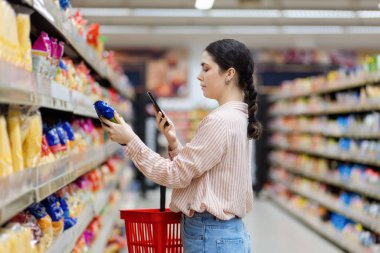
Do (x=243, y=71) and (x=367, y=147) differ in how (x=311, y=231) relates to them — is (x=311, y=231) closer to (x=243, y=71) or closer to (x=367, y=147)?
(x=367, y=147)

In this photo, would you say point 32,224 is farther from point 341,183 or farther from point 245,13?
point 245,13

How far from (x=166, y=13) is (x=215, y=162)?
10.1m

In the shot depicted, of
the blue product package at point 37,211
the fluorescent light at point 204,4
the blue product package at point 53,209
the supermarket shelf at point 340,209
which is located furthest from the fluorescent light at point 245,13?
the blue product package at point 37,211

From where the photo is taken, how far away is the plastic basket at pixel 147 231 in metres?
2.24

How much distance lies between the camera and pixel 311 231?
25.8 ft

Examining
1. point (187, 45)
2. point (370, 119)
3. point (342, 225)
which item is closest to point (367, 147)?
point (370, 119)

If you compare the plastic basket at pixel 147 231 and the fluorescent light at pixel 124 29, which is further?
the fluorescent light at pixel 124 29

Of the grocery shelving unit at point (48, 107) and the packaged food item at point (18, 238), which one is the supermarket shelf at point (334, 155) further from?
the packaged food item at point (18, 238)

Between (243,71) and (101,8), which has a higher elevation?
(101,8)

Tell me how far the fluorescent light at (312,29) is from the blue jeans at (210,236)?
38.4 feet

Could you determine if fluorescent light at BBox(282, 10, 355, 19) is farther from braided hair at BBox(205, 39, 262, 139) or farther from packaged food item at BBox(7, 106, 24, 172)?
packaged food item at BBox(7, 106, 24, 172)

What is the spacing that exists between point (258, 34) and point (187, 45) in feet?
8.59

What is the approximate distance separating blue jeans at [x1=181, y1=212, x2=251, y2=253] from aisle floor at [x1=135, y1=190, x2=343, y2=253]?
412cm

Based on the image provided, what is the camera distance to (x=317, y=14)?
11.9 m
